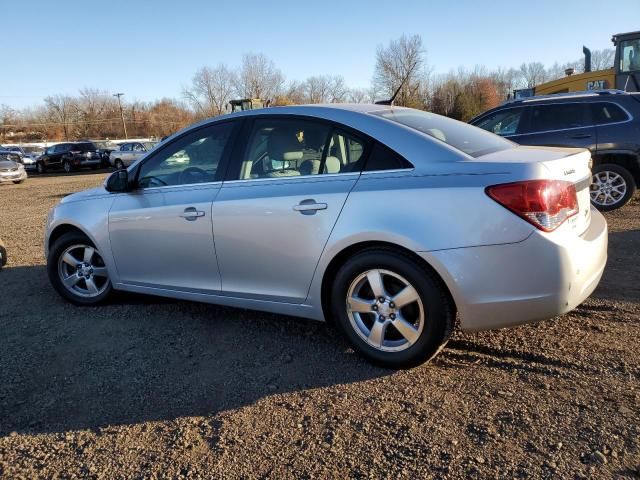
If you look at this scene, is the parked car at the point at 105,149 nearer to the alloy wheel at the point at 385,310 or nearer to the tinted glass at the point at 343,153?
the tinted glass at the point at 343,153

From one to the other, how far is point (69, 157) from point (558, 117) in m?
28.8

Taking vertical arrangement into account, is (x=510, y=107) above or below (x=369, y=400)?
above

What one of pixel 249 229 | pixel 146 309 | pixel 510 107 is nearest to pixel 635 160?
pixel 510 107

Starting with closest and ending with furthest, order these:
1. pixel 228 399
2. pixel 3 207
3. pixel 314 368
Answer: pixel 228 399 → pixel 314 368 → pixel 3 207

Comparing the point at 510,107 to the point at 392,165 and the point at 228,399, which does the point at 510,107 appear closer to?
the point at 392,165

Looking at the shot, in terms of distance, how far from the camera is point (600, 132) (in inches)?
298

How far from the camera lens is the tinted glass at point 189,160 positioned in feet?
12.8

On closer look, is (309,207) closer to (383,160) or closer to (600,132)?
(383,160)

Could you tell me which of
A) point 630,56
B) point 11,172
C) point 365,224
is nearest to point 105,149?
point 11,172

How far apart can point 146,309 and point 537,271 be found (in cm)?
323

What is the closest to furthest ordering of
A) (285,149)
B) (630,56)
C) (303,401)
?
(303,401) < (285,149) < (630,56)

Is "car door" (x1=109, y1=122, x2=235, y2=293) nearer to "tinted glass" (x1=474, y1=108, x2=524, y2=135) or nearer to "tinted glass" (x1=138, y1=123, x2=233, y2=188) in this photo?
"tinted glass" (x1=138, y1=123, x2=233, y2=188)

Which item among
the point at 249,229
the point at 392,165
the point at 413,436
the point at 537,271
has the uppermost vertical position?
the point at 392,165

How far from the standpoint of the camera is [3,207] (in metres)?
13.7
